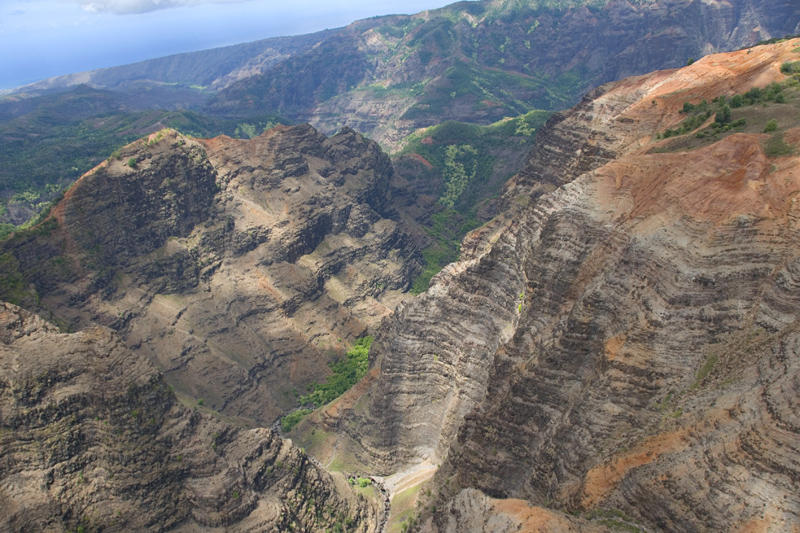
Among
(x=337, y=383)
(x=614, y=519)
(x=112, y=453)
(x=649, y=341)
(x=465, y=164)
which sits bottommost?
(x=337, y=383)

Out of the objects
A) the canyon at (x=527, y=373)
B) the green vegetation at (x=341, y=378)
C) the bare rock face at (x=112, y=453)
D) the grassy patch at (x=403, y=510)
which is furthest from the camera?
the green vegetation at (x=341, y=378)

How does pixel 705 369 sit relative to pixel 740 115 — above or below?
below

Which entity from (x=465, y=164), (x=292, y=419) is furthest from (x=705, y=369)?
(x=465, y=164)

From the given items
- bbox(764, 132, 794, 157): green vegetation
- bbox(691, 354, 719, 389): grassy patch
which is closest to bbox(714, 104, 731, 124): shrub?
bbox(764, 132, 794, 157): green vegetation

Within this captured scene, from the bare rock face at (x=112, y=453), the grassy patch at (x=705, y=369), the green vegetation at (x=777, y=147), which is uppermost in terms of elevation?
the green vegetation at (x=777, y=147)

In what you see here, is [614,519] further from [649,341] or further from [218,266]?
[218,266]

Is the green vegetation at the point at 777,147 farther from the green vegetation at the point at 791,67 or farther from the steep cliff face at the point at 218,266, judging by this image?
the steep cliff face at the point at 218,266

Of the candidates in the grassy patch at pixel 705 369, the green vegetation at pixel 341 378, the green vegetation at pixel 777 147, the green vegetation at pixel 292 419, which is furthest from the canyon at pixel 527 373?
the green vegetation at pixel 341 378

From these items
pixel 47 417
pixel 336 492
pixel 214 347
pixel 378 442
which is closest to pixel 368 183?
pixel 214 347
